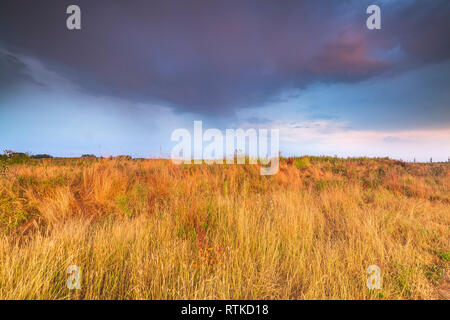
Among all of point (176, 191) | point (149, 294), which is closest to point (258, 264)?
point (149, 294)

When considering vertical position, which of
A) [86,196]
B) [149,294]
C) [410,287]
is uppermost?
[86,196]

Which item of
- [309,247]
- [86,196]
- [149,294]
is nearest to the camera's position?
[149,294]

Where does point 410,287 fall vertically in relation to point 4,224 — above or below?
below

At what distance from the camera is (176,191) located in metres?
4.94

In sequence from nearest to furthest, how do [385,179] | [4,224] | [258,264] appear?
1. [258,264]
2. [4,224]
3. [385,179]

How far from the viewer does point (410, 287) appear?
2.46 metres

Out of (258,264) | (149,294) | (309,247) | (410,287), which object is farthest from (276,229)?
(149,294)

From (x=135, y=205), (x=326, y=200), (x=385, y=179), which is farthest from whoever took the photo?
(x=385, y=179)

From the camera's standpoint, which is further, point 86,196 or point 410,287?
point 86,196

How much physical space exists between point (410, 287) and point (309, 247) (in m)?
1.22
